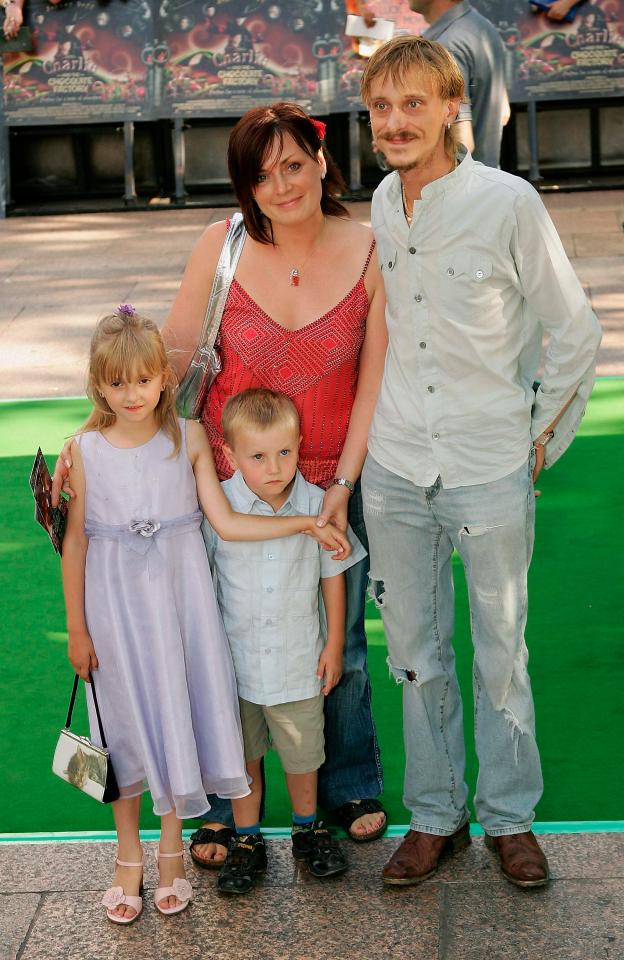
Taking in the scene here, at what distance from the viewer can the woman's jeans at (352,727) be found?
3625 millimetres

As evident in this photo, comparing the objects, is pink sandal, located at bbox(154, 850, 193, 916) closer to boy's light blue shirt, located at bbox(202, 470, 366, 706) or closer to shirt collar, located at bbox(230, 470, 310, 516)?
boy's light blue shirt, located at bbox(202, 470, 366, 706)

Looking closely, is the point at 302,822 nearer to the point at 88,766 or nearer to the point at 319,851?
the point at 319,851

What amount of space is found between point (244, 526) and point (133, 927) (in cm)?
102

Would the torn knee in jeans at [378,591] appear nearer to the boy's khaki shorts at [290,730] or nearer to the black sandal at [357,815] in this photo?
the boy's khaki shorts at [290,730]

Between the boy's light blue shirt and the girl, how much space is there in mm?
61

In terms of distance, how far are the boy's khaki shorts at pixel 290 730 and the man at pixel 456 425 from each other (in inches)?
9.2

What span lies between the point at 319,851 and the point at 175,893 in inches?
15.1

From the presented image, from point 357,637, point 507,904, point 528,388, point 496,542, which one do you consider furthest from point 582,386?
point 507,904

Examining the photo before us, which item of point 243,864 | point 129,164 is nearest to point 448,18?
point 243,864

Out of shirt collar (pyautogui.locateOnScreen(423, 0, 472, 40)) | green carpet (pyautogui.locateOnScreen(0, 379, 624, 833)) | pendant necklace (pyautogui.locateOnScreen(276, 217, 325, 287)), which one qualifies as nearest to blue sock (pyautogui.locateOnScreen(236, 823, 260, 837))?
green carpet (pyautogui.locateOnScreen(0, 379, 624, 833))

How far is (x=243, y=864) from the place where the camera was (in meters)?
3.48

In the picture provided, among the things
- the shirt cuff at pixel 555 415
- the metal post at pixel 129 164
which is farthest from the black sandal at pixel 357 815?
the metal post at pixel 129 164

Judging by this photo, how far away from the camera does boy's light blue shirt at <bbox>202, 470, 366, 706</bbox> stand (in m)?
3.40

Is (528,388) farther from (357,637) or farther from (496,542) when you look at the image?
(357,637)
